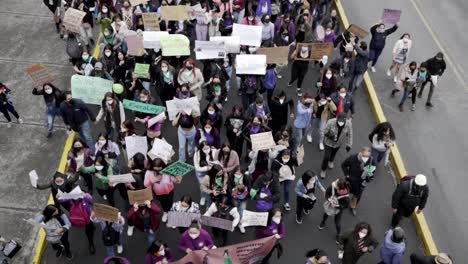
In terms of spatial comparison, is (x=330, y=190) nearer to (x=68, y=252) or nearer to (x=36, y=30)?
(x=68, y=252)

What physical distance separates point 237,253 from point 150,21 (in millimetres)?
7050

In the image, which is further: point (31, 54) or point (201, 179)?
point (31, 54)

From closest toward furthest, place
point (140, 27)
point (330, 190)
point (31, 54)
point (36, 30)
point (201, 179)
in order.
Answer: point (330, 190), point (201, 179), point (140, 27), point (31, 54), point (36, 30)

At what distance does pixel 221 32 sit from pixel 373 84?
4494 millimetres

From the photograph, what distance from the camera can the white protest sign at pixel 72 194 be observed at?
8.03 metres

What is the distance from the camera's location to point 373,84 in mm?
13500

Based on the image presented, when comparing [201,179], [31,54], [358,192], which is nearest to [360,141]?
[358,192]

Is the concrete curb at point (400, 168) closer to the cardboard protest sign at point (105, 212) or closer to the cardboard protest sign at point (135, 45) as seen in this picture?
the cardboard protest sign at point (105, 212)

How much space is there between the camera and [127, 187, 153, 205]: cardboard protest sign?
25.8 ft

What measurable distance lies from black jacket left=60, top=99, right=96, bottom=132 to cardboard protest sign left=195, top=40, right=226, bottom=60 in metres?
2.98

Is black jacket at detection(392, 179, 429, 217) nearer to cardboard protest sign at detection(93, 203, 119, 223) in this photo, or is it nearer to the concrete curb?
the concrete curb

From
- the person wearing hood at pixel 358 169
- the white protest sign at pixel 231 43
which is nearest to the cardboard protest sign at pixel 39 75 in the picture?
the white protest sign at pixel 231 43

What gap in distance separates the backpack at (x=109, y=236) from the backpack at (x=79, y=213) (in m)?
0.39

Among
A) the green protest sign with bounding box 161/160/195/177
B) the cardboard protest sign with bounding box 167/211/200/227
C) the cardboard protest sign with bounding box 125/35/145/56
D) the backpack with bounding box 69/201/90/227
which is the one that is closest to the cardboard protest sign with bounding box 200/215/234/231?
the cardboard protest sign with bounding box 167/211/200/227
